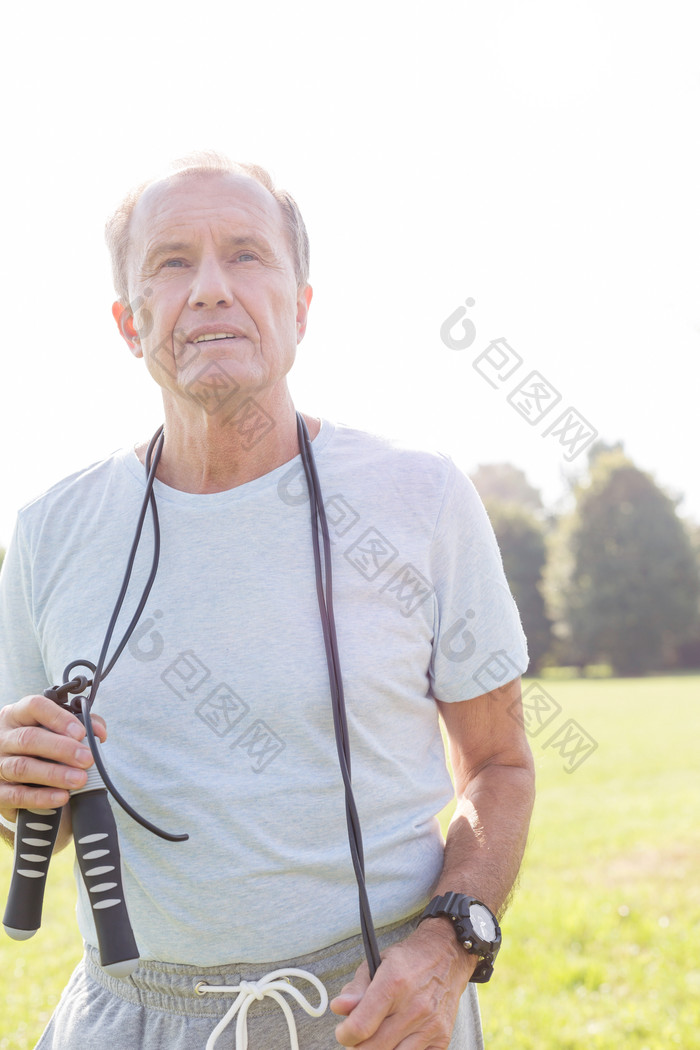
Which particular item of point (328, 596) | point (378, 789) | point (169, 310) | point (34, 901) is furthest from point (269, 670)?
point (169, 310)

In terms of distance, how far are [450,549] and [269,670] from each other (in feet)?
1.60

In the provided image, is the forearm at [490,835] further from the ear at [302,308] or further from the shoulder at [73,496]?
the ear at [302,308]

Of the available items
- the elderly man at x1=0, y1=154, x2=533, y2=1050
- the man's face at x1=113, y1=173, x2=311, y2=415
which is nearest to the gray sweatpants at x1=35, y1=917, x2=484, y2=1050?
the elderly man at x1=0, y1=154, x2=533, y2=1050

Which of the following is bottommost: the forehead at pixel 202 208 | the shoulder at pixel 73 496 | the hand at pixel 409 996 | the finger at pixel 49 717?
the hand at pixel 409 996

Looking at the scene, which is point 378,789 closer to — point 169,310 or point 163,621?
point 163,621

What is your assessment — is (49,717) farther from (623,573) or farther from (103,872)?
(623,573)

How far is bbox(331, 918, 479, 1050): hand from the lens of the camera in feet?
4.85

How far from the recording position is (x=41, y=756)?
1531 mm

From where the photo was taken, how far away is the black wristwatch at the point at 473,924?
168 cm

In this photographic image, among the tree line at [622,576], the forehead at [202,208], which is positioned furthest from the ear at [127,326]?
the tree line at [622,576]

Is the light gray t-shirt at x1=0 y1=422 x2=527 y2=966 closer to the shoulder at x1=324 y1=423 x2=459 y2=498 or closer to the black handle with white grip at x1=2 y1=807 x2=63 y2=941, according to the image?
the shoulder at x1=324 y1=423 x2=459 y2=498

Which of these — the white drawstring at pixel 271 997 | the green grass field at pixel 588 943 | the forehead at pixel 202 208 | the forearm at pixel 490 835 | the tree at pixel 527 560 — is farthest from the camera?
the tree at pixel 527 560

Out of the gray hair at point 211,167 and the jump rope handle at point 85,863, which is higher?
the gray hair at point 211,167

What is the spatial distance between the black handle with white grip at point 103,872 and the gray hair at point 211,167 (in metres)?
1.32
